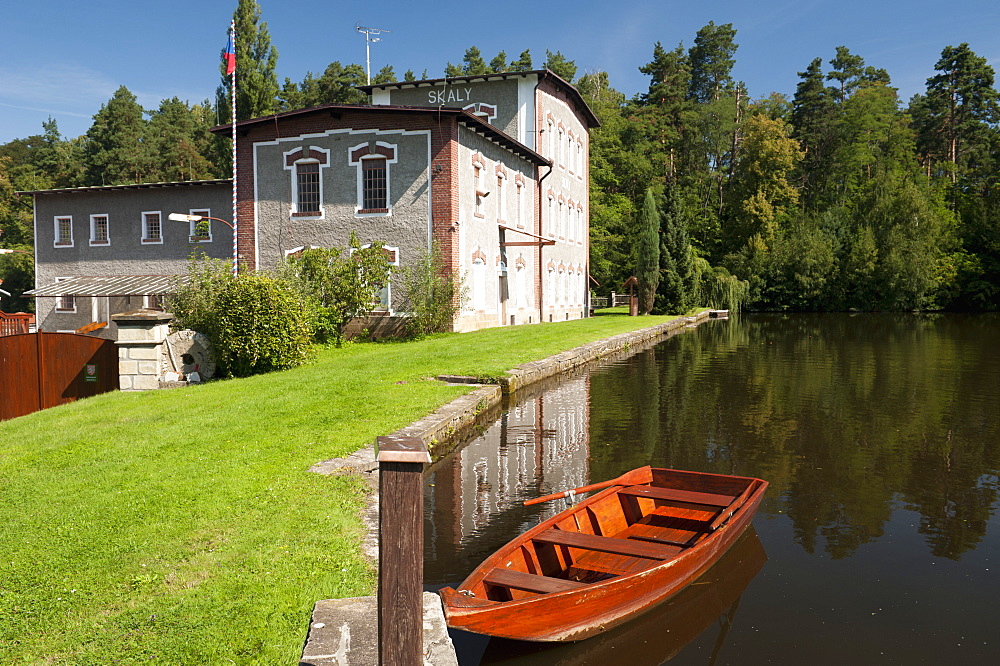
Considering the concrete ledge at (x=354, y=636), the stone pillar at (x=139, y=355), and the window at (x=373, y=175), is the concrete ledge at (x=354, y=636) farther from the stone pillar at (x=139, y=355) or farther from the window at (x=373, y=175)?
the window at (x=373, y=175)

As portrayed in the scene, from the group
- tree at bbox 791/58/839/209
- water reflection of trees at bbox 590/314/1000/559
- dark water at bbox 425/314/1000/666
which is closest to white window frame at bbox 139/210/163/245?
water reflection of trees at bbox 590/314/1000/559

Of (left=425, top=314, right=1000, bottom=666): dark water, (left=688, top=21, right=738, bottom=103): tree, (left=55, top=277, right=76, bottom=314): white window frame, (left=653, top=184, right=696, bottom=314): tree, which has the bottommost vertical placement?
(left=425, top=314, right=1000, bottom=666): dark water

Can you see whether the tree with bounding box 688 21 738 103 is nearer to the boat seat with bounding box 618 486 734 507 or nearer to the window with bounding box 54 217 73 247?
the window with bounding box 54 217 73 247

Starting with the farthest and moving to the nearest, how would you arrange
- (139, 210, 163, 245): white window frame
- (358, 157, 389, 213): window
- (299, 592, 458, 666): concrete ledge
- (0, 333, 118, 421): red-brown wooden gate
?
(139, 210, 163, 245): white window frame → (358, 157, 389, 213): window → (0, 333, 118, 421): red-brown wooden gate → (299, 592, 458, 666): concrete ledge

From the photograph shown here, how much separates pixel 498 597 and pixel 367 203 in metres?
22.4

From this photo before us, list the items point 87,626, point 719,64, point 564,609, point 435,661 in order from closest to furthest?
1. point 435,661
2. point 87,626
3. point 564,609
4. point 719,64

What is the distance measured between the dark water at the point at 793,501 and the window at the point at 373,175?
11286 millimetres

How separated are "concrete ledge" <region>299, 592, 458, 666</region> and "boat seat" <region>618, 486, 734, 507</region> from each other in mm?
3089

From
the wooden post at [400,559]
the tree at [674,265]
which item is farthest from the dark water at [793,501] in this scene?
the tree at [674,265]

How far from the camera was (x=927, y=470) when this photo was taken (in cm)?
929

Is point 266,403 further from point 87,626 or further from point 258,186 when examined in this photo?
point 258,186

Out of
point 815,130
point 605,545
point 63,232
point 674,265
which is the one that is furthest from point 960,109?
point 605,545

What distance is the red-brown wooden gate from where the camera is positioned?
13.6 m

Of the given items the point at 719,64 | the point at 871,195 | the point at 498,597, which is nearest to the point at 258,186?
the point at 498,597
